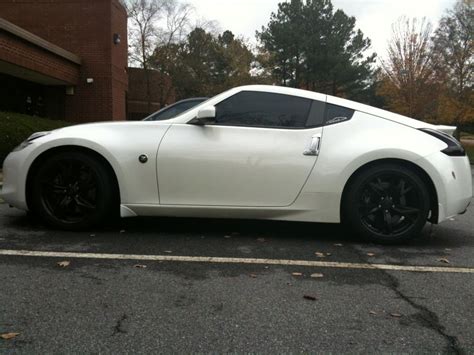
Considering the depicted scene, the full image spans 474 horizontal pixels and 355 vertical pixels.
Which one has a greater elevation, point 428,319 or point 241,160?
point 241,160

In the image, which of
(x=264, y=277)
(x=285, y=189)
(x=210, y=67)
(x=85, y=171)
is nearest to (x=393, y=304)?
(x=264, y=277)

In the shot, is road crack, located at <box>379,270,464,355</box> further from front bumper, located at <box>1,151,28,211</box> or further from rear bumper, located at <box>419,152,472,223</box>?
front bumper, located at <box>1,151,28,211</box>

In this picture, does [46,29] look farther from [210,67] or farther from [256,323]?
[210,67]

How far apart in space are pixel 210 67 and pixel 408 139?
127ft

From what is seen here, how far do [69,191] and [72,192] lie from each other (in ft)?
0.10

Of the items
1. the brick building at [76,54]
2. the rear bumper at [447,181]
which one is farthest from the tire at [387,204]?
the brick building at [76,54]

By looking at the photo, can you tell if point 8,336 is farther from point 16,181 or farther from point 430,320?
point 16,181

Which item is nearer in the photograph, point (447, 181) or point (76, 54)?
point (447, 181)

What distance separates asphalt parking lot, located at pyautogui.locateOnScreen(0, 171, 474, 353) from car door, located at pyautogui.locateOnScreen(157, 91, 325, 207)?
424mm

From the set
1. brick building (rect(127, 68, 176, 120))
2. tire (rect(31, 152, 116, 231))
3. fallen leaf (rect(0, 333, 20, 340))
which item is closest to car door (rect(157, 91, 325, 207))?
tire (rect(31, 152, 116, 231))

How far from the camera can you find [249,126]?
462 cm

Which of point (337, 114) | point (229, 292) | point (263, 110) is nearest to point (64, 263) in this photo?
point (229, 292)

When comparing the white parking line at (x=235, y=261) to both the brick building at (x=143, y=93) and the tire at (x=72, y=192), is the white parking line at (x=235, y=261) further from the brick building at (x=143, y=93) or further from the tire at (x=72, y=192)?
the brick building at (x=143, y=93)

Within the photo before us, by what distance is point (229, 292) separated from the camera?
323 cm
